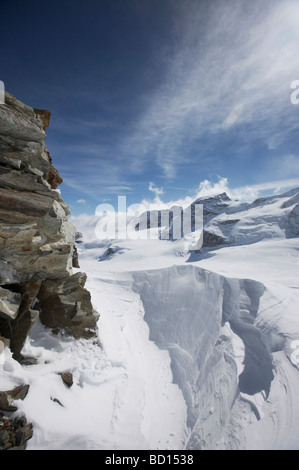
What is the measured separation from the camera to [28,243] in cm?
865

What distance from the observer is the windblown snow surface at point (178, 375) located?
248 inches

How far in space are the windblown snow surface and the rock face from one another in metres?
0.95

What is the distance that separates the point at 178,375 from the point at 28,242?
10071 mm

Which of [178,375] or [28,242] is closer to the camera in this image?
[28,242]

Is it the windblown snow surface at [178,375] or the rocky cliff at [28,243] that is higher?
the rocky cliff at [28,243]

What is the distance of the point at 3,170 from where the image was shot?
25.6ft

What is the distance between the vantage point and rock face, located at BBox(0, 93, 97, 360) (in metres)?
Answer: 7.87

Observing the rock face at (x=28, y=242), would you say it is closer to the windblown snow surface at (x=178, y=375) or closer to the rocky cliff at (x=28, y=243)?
the rocky cliff at (x=28, y=243)

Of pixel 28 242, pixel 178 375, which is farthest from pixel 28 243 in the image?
pixel 178 375

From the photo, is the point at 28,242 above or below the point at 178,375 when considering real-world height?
above

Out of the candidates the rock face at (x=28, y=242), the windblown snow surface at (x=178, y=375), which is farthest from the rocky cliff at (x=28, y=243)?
the windblown snow surface at (x=178, y=375)

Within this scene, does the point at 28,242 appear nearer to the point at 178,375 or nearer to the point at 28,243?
the point at 28,243

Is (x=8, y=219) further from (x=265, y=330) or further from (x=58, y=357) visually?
(x=265, y=330)

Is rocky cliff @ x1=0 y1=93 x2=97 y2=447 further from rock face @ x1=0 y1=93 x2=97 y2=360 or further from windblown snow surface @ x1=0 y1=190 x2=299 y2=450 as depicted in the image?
windblown snow surface @ x1=0 y1=190 x2=299 y2=450
